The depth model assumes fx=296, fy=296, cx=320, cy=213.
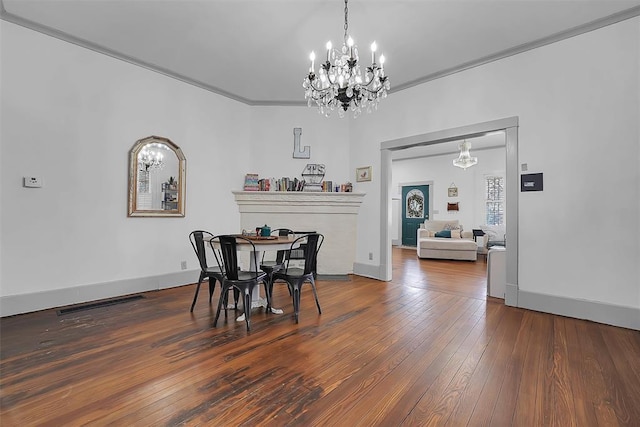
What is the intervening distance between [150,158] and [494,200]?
8.76 metres

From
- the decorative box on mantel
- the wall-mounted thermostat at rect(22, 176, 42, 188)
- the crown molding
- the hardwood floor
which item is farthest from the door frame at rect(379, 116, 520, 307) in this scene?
the wall-mounted thermostat at rect(22, 176, 42, 188)

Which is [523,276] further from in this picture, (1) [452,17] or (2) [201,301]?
(2) [201,301]

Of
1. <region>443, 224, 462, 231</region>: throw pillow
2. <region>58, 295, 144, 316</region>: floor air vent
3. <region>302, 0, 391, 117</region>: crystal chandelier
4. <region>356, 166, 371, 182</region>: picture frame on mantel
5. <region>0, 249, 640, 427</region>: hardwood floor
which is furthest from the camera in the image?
<region>443, 224, 462, 231</region>: throw pillow

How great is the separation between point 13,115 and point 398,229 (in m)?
9.77

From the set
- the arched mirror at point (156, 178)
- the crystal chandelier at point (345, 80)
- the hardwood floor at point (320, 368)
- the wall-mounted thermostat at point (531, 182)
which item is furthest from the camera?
the arched mirror at point (156, 178)

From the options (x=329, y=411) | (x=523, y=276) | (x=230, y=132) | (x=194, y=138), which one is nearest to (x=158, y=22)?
(x=194, y=138)

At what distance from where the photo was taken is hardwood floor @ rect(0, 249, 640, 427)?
158 centimetres

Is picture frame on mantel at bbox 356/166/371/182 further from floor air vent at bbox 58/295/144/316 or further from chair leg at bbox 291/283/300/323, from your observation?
floor air vent at bbox 58/295/144/316

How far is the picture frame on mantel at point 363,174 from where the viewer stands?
16.8 feet

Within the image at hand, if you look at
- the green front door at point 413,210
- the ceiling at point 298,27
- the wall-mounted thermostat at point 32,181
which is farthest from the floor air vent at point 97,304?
the green front door at point 413,210

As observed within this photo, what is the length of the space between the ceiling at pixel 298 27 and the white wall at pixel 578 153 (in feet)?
0.87

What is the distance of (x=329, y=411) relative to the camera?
5.23 feet

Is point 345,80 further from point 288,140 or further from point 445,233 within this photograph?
point 445,233

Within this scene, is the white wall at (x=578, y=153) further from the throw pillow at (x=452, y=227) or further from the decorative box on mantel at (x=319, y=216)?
the throw pillow at (x=452, y=227)
